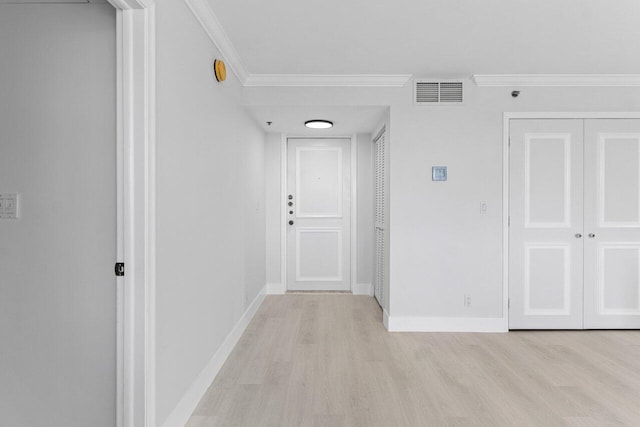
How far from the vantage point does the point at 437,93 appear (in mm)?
3691

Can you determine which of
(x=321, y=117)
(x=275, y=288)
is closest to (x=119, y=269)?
(x=321, y=117)

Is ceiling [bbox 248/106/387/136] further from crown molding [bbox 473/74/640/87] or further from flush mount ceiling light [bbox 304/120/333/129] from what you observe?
crown molding [bbox 473/74/640/87]

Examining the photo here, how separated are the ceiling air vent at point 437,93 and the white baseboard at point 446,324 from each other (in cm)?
212

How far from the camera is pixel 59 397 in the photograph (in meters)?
1.80

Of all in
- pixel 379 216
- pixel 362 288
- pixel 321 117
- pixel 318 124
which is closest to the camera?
pixel 321 117

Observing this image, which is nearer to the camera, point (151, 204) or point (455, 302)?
point (151, 204)

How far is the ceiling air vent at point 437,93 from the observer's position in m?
3.69

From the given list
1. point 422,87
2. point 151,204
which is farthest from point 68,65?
point 422,87

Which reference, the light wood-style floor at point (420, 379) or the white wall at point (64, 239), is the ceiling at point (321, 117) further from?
the light wood-style floor at point (420, 379)

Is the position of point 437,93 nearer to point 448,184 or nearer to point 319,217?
point 448,184

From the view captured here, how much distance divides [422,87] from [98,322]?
3291 millimetres

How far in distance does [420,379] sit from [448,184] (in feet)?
6.15

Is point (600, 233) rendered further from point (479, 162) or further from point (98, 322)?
point (98, 322)

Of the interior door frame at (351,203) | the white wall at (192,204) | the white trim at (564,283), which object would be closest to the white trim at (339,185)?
the interior door frame at (351,203)
